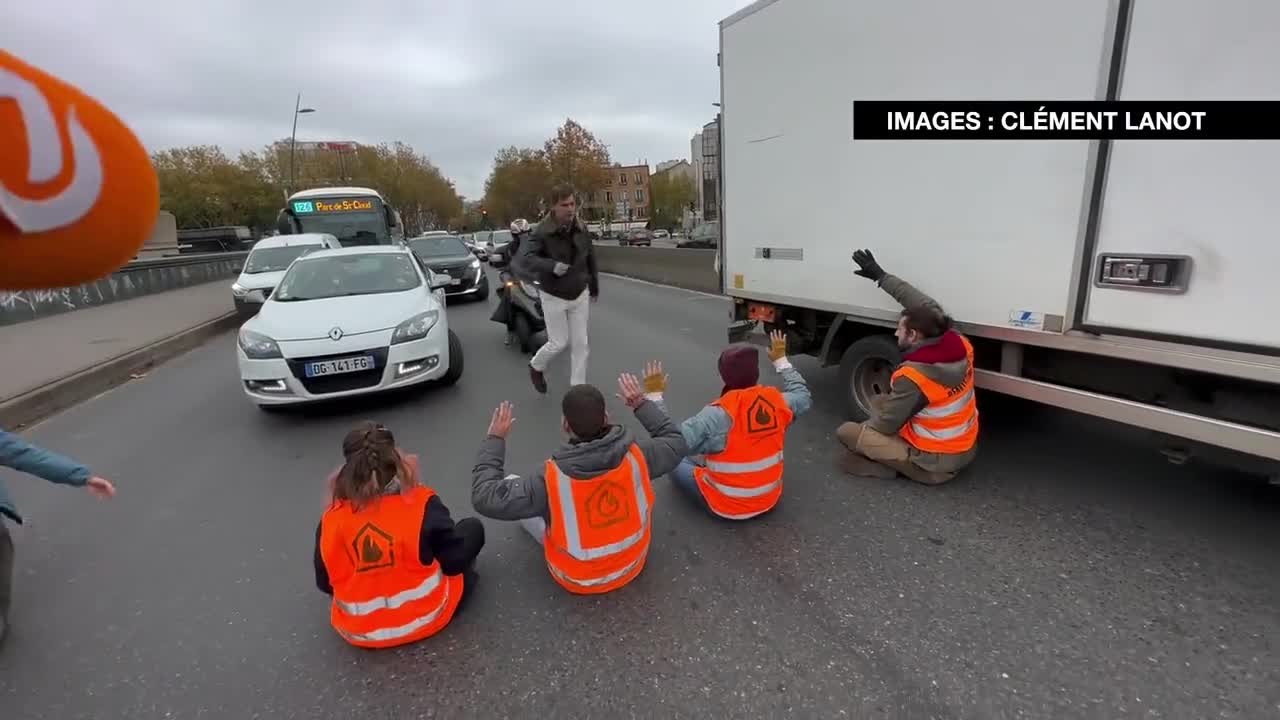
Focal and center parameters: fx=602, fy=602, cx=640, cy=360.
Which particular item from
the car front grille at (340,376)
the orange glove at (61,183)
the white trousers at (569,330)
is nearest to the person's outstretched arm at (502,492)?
the orange glove at (61,183)

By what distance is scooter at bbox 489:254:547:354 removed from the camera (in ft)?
25.2

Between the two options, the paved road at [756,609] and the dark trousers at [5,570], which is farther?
the dark trousers at [5,570]

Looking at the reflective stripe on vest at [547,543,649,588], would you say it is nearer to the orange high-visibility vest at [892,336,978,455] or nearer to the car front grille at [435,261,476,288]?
the orange high-visibility vest at [892,336,978,455]

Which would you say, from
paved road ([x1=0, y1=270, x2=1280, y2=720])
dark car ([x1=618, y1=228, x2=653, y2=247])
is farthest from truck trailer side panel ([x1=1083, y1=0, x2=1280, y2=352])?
dark car ([x1=618, y1=228, x2=653, y2=247])

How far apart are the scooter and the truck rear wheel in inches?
165

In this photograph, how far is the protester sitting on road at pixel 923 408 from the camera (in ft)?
10.9

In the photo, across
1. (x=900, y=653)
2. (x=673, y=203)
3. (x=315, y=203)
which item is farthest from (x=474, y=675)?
(x=673, y=203)

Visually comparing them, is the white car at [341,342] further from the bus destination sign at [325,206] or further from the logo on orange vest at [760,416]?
the bus destination sign at [325,206]

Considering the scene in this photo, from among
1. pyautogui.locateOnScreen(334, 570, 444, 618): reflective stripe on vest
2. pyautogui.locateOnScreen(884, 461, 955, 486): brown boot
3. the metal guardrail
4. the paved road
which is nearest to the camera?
the paved road

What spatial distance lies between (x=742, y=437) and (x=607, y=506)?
0.87m

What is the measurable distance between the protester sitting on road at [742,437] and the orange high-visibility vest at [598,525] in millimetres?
504

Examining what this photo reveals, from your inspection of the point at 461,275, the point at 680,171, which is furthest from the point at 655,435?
the point at 680,171

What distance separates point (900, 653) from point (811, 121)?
3.43m

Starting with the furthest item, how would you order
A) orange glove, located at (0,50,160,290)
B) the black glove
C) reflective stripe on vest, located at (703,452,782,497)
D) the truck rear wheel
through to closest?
the truck rear wheel
the black glove
reflective stripe on vest, located at (703,452,782,497)
orange glove, located at (0,50,160,290)
